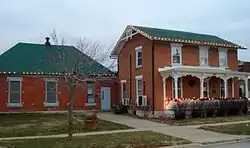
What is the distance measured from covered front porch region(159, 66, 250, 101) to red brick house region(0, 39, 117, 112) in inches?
249

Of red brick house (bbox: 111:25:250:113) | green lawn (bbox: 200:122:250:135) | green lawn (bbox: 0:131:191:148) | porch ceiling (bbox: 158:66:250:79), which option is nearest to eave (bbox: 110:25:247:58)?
red brick house (bbox: 111:25:250:113)

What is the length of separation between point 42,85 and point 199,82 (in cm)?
1328

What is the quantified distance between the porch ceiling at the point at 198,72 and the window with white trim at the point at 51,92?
994 centimetres

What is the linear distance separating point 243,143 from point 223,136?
5.86 feet

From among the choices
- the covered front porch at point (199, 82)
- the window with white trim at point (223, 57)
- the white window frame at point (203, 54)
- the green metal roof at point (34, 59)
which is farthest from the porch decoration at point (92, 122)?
the window with white trim at point (223, 57)

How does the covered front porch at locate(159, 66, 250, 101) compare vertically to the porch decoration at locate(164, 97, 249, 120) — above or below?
above

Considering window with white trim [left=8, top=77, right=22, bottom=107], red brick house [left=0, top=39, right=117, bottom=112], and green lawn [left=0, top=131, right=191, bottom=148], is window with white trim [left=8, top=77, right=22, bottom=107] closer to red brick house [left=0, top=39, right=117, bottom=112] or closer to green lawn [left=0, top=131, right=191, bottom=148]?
red brick house [left=0, top=39, right=117, bottom=112]

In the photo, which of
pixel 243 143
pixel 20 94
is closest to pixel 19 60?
pixel 20 94

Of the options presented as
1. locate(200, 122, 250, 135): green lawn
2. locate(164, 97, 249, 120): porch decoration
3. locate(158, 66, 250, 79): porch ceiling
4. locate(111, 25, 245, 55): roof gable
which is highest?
locate(111, 25, 245, 55): roof gable

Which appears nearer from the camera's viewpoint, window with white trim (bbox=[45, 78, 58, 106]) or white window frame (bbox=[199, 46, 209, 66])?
white window frame (bbox=[199, 46, 209, 66])

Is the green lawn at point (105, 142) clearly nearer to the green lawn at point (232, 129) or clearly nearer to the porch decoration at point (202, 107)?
the green lawn at point (232, 129)

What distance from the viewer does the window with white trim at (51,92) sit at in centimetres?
3161

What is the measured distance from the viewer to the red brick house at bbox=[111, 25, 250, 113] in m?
27.1

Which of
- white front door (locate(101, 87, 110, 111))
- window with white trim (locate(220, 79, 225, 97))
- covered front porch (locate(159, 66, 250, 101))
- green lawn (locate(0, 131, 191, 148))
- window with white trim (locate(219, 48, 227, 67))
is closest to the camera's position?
Answer: green lawn (locate(0, 131, 191, 148))
